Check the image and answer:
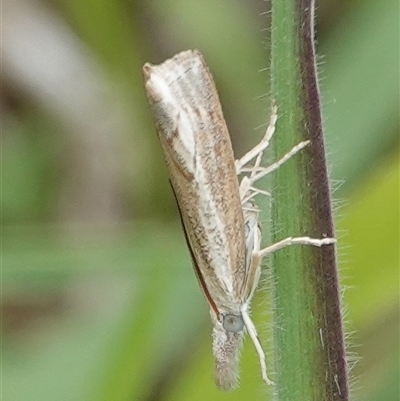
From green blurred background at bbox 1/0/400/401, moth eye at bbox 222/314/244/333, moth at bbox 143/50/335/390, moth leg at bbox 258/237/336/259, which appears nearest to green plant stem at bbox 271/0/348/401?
moth leg at bbox 258/237/336/259

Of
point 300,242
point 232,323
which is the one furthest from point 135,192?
point 300,242

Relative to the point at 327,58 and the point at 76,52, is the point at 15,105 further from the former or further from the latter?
the point at 327,58

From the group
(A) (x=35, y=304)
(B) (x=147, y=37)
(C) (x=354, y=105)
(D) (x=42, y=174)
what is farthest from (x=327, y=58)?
(A) (x=35, y=304)

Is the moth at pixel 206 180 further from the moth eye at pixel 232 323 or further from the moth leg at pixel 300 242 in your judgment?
the moth leg at pixel 300 242

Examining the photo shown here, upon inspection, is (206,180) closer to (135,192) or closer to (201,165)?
(201,165)

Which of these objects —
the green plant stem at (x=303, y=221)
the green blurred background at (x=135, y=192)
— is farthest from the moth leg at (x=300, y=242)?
the green blurred background at (x=135, y=192)
